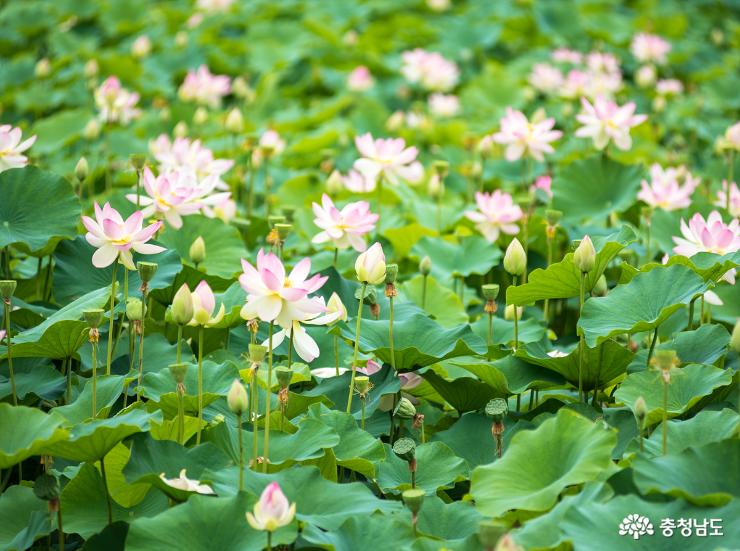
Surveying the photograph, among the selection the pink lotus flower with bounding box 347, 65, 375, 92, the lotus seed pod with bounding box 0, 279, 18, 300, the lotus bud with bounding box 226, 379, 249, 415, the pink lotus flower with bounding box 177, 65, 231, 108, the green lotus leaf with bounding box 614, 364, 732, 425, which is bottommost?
the pink lotus flower with bounding box 347, 65, 375, 92

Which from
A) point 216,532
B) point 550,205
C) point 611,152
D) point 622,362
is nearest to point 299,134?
point 611,152

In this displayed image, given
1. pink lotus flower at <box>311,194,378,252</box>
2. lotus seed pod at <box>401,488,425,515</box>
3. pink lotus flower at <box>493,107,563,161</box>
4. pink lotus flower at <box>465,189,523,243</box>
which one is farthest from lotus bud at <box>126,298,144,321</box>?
pink lotus flower at <box>493,107,563,161</box>

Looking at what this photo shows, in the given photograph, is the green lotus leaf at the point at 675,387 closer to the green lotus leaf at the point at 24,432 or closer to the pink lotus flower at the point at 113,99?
the green lotus leaf at the point at 24,432

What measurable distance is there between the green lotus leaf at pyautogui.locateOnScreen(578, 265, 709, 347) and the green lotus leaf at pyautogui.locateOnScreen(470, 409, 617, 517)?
9.8 inches

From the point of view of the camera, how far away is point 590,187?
8.37 feet

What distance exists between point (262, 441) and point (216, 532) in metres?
0.26

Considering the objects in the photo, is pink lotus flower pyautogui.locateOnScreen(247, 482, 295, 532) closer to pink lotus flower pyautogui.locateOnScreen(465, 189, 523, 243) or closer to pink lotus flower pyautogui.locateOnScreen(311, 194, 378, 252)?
pink lotus flower pyautogui.locateOnScreen(311, 194, 378, 252)

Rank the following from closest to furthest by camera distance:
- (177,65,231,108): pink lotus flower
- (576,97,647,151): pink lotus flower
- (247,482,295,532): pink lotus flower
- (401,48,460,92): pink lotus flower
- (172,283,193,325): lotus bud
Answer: (247,482,295,532): pink lotus flower → (172,283,193,325): lotus bud → (576,97,647,151): pink lotus flower → (177,65,231,108): pink lotus flower → (401,48,460,92): pink lotus flower

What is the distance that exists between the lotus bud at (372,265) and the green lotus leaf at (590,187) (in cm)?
105

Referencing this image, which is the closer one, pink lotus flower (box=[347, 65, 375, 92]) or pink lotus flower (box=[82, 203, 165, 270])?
pink lotus flower (box=[82, 203, 165, 270])

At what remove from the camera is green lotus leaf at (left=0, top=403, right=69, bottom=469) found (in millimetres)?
1354

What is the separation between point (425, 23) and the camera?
5.36 m

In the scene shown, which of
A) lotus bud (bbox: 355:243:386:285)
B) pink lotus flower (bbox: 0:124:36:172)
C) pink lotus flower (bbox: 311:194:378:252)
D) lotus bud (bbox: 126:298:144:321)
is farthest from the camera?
pink lotus flower (bbox: 0:124:36:172)

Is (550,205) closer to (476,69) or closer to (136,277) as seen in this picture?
(136,277)
